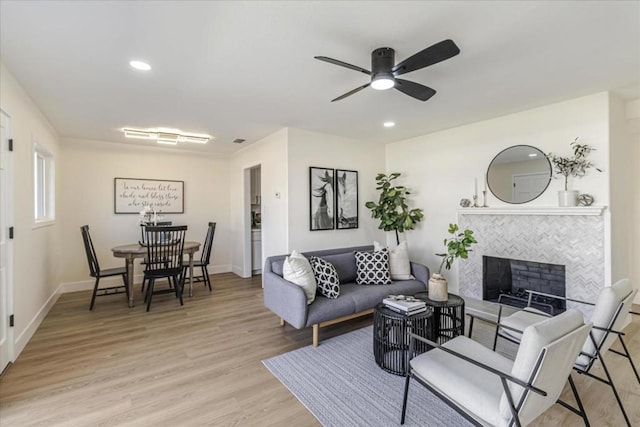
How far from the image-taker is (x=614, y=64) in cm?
249

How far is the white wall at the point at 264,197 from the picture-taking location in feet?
14.4

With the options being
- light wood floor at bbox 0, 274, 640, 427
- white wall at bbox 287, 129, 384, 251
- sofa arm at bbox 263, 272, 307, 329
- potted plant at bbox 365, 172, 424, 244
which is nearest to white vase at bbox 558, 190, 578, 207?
light wood floor at bbox 0, 274, 640, 427

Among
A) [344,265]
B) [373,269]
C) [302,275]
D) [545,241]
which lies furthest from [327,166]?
[545,241]

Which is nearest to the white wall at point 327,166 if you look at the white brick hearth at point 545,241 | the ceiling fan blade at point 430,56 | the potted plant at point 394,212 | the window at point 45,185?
the potted plant at point 394,212

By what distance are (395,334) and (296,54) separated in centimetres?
241

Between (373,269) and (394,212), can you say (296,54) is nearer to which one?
(373,269)

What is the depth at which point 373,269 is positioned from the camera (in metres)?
3.58

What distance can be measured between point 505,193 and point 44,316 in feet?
19.6

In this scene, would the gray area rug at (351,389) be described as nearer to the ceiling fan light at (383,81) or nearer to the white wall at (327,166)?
the white wall at (327,166)

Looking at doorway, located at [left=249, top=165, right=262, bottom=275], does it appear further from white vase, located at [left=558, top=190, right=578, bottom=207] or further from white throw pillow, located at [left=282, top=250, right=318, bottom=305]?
white vase, located at [left=558, top=190, right=578, bottom=207]

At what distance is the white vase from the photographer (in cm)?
321

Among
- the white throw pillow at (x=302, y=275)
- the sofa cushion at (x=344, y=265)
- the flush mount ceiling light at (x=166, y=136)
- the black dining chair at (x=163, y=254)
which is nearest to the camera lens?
the white throw pillow at (x=302, y=275)

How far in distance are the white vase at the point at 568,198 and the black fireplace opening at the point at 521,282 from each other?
738 millimetres

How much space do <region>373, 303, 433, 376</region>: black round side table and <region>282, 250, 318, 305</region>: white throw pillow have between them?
27.0 inches
